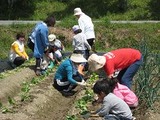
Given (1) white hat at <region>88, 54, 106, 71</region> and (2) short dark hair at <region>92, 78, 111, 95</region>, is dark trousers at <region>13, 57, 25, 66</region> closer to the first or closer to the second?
(1) white hat at <region>88, 54, 106, 71</region>

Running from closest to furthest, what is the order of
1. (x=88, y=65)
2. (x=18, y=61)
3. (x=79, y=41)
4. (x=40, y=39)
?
(x=88, y=65) < (x=79, y=41) < (x=40, y=39) < (x=18, y=61)

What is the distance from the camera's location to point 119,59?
7156mm

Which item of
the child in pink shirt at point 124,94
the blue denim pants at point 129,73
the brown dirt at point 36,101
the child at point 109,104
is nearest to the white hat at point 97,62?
the child in pink shirt at point 124,94

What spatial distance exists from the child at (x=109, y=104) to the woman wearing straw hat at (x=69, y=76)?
2828mm

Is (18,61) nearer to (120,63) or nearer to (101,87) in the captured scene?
(120,63)

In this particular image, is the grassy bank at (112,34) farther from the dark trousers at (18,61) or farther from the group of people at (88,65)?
the group of people at (88,65)

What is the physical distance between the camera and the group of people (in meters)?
6.10

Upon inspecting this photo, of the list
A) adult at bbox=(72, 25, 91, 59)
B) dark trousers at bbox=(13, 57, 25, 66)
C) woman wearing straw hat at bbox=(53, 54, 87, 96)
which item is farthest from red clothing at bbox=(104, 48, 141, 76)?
dark trousers at bbox=(13, 57, 25, 66)

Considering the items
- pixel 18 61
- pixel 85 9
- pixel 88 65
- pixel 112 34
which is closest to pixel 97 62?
pixel 88 65

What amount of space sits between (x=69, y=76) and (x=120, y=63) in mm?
1933

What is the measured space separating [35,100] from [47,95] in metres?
0.62

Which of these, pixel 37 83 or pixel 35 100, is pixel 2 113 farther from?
pixel 37 83

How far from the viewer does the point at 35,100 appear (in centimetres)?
848

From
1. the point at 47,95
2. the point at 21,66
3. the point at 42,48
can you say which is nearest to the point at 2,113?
the point at 47,95
